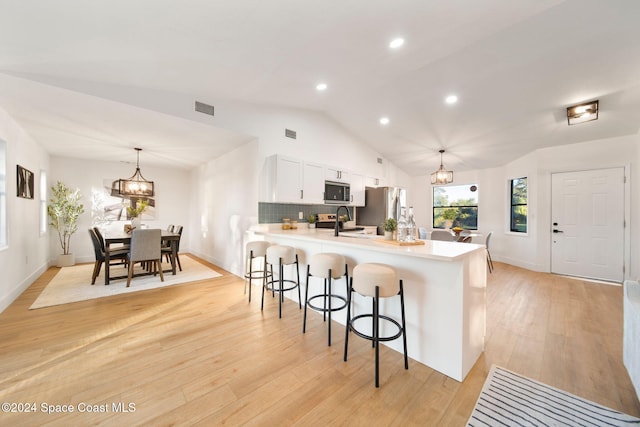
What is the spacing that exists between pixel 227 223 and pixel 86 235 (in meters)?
3.82

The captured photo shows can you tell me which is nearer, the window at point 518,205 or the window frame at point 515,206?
the window frame at point 515,206

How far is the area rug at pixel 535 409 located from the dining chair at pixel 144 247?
14.7 ft

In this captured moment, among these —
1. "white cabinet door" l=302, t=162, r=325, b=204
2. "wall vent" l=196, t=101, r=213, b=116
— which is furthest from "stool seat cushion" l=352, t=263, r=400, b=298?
"wall vent" l=196, t=101, r=213, b=116

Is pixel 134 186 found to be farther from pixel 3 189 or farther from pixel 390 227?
pixel 390 227

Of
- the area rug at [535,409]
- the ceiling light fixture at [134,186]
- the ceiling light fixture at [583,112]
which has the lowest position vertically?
the area rug at [535,409]

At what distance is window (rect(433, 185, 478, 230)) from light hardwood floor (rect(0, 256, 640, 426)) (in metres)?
3.61

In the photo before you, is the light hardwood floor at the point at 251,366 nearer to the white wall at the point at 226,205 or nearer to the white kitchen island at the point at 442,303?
the white kitchen island at the point at 442,303

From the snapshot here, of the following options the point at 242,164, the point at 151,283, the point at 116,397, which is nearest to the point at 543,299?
the point at 116,397

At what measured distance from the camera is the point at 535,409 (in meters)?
1.51

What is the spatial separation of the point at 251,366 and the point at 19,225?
4.23 meters

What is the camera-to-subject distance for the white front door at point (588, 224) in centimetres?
426

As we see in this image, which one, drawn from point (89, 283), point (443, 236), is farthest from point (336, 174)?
point (89, 283)

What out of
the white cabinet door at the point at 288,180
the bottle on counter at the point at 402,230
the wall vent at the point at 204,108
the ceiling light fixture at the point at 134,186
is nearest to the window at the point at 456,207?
the white cabinet door at the point at 288,180

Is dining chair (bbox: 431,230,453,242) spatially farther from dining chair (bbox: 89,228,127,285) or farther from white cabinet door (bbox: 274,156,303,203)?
dining chair (bbox: 89,228,127,285)
